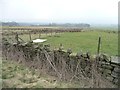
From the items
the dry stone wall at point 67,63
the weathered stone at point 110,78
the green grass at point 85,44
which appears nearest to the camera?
the weathered stone at point 110,78

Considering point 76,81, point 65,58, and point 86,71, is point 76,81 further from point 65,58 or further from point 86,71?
point 65,58

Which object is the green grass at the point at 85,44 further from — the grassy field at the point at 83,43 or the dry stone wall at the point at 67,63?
the dry stone wall at the point at 67,63

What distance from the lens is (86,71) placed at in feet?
22.1

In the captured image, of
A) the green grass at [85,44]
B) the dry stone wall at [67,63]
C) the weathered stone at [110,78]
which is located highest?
the dry stone wall at [67,63]

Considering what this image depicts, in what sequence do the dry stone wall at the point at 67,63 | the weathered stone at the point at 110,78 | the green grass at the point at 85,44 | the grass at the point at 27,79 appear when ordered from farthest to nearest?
the green grass at the point at 85,44 < the dry stone wall at the point at 67,63 < the weathered stone at the point at 110,78 < the grass at the point at 27,79

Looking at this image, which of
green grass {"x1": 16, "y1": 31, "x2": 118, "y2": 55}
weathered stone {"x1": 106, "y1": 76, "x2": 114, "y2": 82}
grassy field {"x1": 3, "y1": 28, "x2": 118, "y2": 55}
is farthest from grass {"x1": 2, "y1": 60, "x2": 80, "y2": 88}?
green grass {"x1": 16, "y1": 31, "x2": 118, "y2": 55}

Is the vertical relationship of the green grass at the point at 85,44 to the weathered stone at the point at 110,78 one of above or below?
below

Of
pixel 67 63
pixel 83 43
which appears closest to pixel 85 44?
pixel 83 43

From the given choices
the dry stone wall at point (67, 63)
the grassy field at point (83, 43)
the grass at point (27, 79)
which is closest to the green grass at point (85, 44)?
the grassy field at point (83, 43)

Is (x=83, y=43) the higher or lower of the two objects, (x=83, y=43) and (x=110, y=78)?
the lower

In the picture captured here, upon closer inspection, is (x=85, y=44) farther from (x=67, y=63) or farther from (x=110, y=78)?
(x=110, y=78)

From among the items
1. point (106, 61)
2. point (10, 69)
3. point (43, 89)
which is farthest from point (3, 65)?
point (106, 61)

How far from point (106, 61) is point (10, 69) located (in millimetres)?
3629

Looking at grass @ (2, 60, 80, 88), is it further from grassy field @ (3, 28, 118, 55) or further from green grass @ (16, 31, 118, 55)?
green grass @ (16, 31, 118, 55)
